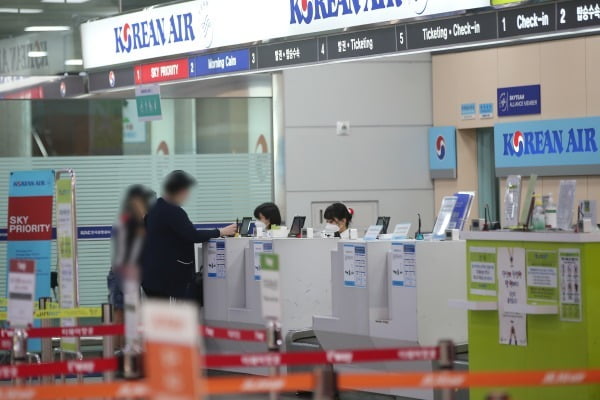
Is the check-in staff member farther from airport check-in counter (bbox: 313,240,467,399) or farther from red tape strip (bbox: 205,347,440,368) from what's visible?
red tape strip (bbox: 205,347,440,368)

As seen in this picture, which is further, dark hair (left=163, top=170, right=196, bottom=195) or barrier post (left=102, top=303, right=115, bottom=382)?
dark hair (left=163, top=170, right=196, bottom=195)

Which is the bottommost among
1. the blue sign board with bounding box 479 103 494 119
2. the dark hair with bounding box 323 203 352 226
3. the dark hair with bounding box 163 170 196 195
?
the dark hair with bounding box 323 203 352 226

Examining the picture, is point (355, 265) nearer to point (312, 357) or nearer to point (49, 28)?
point (312, 357)

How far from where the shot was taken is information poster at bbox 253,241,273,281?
10391 millimetres

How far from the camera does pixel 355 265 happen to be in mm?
9297

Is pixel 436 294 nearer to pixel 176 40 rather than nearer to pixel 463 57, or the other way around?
pixel 176 40

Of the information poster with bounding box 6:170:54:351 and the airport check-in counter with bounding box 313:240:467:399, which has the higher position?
the information poster with bounding box 6:170:54:351

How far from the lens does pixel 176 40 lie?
11141mm

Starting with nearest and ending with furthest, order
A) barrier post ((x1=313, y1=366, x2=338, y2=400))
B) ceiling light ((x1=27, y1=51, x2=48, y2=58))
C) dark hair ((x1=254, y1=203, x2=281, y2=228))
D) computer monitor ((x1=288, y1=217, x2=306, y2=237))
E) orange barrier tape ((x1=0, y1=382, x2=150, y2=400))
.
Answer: barrier post ((x1=313, y1=366, x2=338, y2=400))
orange barrier tape ((x1=0, y1=382, x2=150, y2=400))
computer monitor ((x1=288, y1=217, x2=306, y2=237))
dark hair ((x1=254, y1=203, x2=281, y2=228))
ceiling light ((x1=27, y1=51, x2=48, y2=58))

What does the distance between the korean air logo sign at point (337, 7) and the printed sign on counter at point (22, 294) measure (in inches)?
129

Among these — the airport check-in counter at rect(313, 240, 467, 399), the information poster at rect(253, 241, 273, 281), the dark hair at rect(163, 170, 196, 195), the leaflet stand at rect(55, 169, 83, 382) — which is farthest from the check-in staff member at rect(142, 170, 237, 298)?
the airport check-in counter at rect(313, 240, 467, 399)

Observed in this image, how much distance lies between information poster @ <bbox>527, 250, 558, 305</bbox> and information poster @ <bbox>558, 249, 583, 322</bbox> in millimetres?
51

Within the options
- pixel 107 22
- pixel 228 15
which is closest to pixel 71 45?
pixel 107 22

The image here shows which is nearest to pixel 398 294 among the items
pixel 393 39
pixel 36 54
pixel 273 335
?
pixel 393 39
